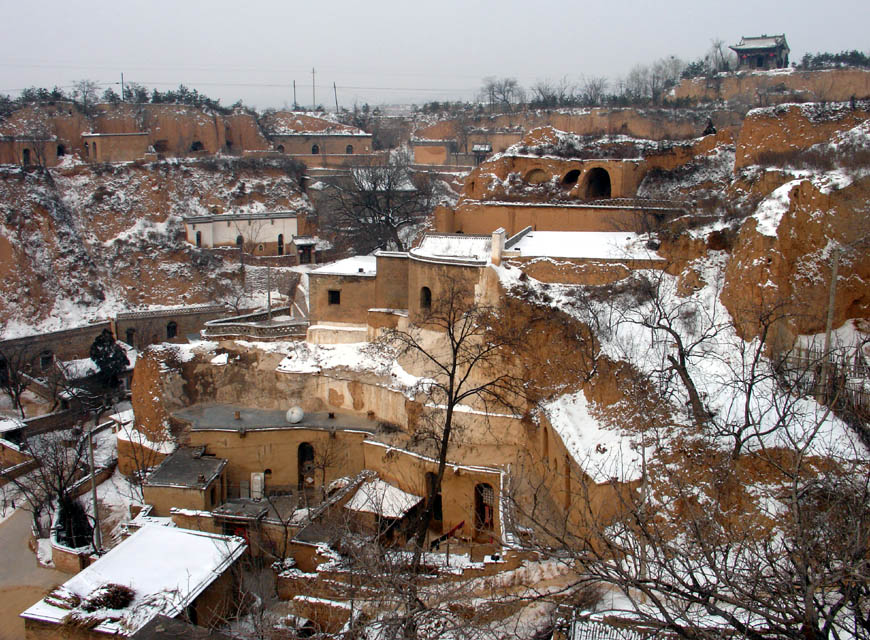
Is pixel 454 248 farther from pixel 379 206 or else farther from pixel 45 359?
pixel 45 359

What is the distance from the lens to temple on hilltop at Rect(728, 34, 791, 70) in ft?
180

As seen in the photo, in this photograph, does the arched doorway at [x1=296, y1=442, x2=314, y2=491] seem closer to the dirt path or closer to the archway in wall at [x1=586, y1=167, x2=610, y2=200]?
the dirt path

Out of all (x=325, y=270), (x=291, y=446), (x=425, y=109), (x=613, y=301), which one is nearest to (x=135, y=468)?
(x=291, y=446)

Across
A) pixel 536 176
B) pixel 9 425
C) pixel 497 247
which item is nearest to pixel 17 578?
pixel 9 425

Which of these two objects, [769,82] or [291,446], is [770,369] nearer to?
[291,446]

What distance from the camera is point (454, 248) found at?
21703 millimetres

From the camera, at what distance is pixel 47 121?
47.4 meters

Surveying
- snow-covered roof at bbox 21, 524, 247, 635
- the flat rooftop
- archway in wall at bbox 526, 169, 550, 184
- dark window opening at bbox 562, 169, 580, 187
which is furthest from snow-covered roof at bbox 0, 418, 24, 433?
dark window opening at bbox 562, 169, 580, 187

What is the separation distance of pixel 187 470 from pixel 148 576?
5.65m

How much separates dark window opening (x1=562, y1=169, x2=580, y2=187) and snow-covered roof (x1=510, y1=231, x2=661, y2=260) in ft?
18.2

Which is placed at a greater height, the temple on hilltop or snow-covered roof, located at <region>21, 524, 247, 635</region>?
the temple on hilltop

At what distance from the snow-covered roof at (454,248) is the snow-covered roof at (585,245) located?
897 millimetres

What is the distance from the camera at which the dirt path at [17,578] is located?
55.1ft

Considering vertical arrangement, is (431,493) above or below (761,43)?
below
